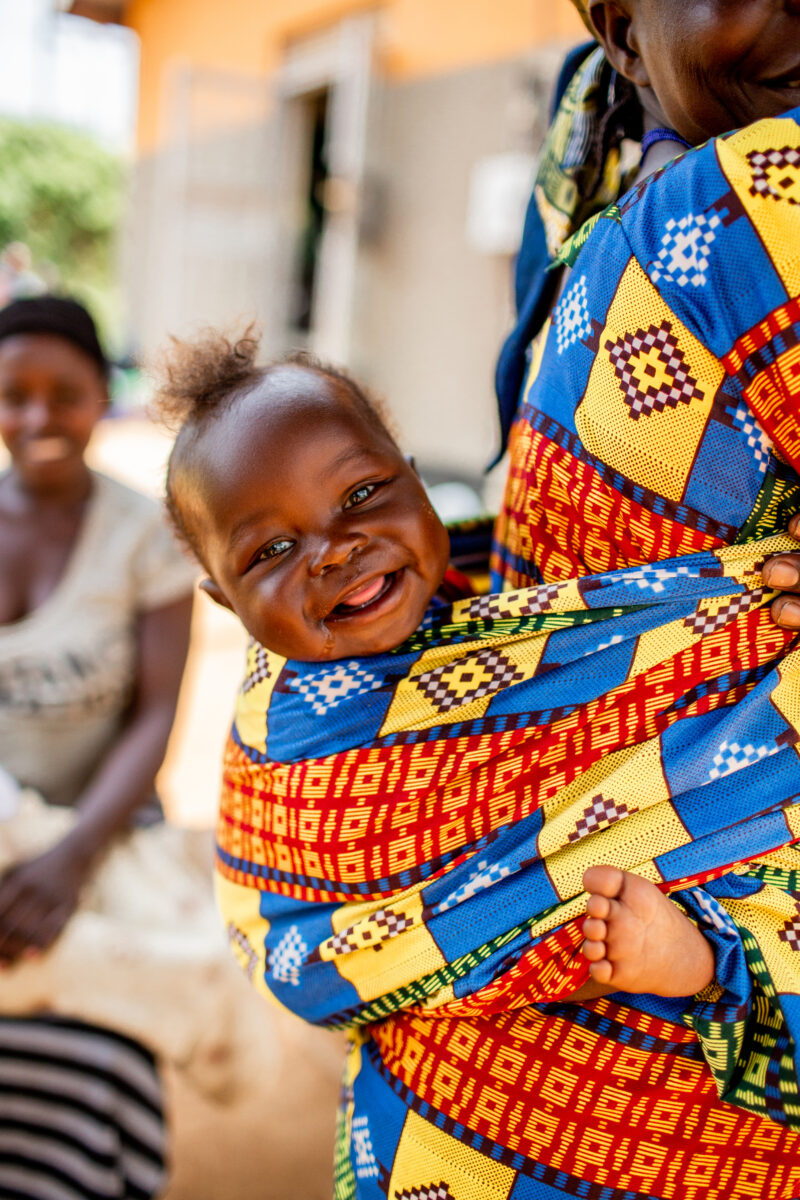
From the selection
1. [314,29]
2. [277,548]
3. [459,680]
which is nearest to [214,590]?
[277,548]

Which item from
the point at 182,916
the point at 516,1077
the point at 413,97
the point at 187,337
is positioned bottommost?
the point at 182,916

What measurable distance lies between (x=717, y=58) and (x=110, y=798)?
1.71 metres

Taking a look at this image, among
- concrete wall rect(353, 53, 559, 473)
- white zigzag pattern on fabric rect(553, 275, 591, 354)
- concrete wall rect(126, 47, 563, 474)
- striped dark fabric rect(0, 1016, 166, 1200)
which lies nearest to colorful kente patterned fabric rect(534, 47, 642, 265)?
white zigzag pattern on fabric rect(553, 275, 591, 354)

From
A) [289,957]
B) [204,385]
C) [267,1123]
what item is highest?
[204,385]

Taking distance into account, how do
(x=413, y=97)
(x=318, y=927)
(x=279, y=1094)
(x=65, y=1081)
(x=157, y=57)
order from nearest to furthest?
(x=318, y=927)
(x=65, y=1081)
(x=279, y=1094)
(x=413, y=97)
(x=157, y=57)

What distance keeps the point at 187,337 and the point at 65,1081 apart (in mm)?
1387

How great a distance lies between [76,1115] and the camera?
1.83 m

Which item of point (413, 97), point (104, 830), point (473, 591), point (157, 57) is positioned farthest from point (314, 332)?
point (473, 591)

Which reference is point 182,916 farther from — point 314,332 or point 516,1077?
point 314,332

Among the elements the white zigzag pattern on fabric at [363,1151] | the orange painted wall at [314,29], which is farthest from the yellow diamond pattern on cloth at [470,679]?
the orange painted wall at [314,29]

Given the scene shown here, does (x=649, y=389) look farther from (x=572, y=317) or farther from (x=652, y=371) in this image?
(x=572, y=317)

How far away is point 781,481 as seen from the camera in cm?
80

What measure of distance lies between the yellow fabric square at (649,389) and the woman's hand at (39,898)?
1.45m

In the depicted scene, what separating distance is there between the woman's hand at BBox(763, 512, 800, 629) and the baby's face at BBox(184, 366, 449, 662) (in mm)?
323
